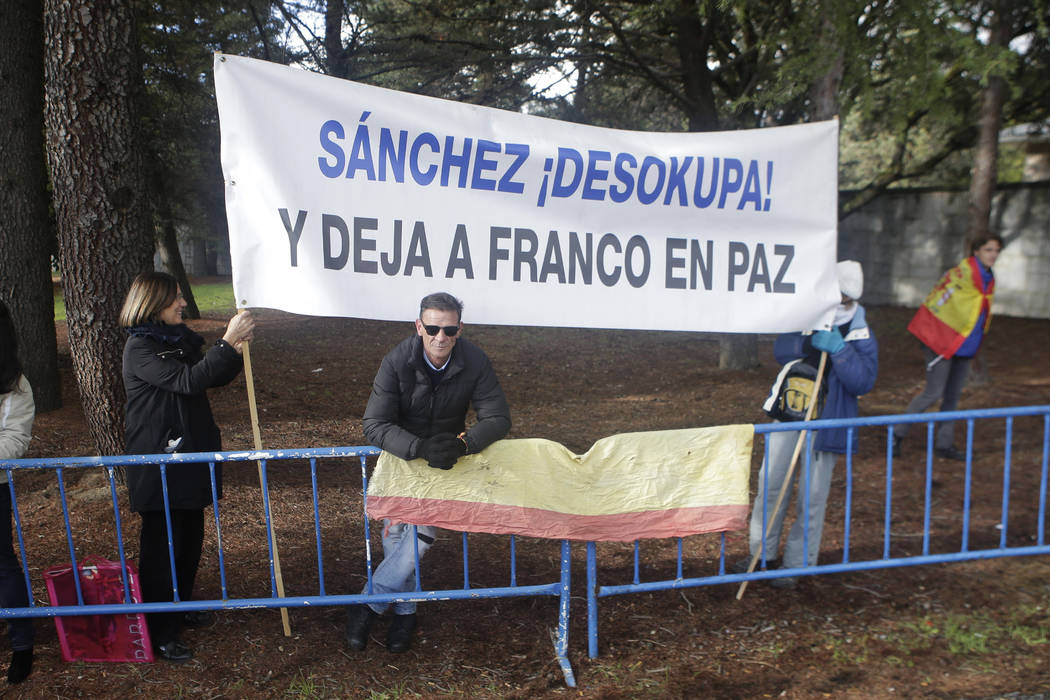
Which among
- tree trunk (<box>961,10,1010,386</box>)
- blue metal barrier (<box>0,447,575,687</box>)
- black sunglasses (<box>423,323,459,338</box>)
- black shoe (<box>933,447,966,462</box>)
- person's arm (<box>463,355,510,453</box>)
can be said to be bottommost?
black shoe (<box>933,447,966,462</box>)

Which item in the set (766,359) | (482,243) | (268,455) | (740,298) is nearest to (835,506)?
(740,298)

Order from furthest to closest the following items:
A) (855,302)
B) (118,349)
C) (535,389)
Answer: (535,389)
(118,349)
(855,302)

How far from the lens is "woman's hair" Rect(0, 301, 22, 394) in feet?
10.8

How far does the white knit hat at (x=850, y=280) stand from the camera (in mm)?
4117

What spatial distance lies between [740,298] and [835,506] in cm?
271

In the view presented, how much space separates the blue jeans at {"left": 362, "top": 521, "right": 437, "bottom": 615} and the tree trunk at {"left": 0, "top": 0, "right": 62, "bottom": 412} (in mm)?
5190

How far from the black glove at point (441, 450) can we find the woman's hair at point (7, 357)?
5.87 feet

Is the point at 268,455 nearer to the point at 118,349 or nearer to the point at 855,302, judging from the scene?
the point at 118,349

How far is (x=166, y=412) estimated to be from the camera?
3.54m

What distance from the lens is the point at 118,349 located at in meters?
5.16

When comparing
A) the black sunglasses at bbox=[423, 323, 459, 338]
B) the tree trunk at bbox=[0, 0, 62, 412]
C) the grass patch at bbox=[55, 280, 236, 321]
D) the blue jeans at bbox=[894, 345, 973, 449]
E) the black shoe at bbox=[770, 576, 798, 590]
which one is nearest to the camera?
the black sunglasses at bbox=[423, 323, 459, 338]

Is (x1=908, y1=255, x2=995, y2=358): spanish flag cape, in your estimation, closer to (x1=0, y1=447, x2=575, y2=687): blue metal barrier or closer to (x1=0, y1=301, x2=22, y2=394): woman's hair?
(x1=0, y1=447, x2=575, y2=687): blue metal barrier

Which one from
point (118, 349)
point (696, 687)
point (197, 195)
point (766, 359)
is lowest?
point (696, 687)

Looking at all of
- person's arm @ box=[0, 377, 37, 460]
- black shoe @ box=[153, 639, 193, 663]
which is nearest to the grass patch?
person's arm @ box=[0, 377, 37, 460]
